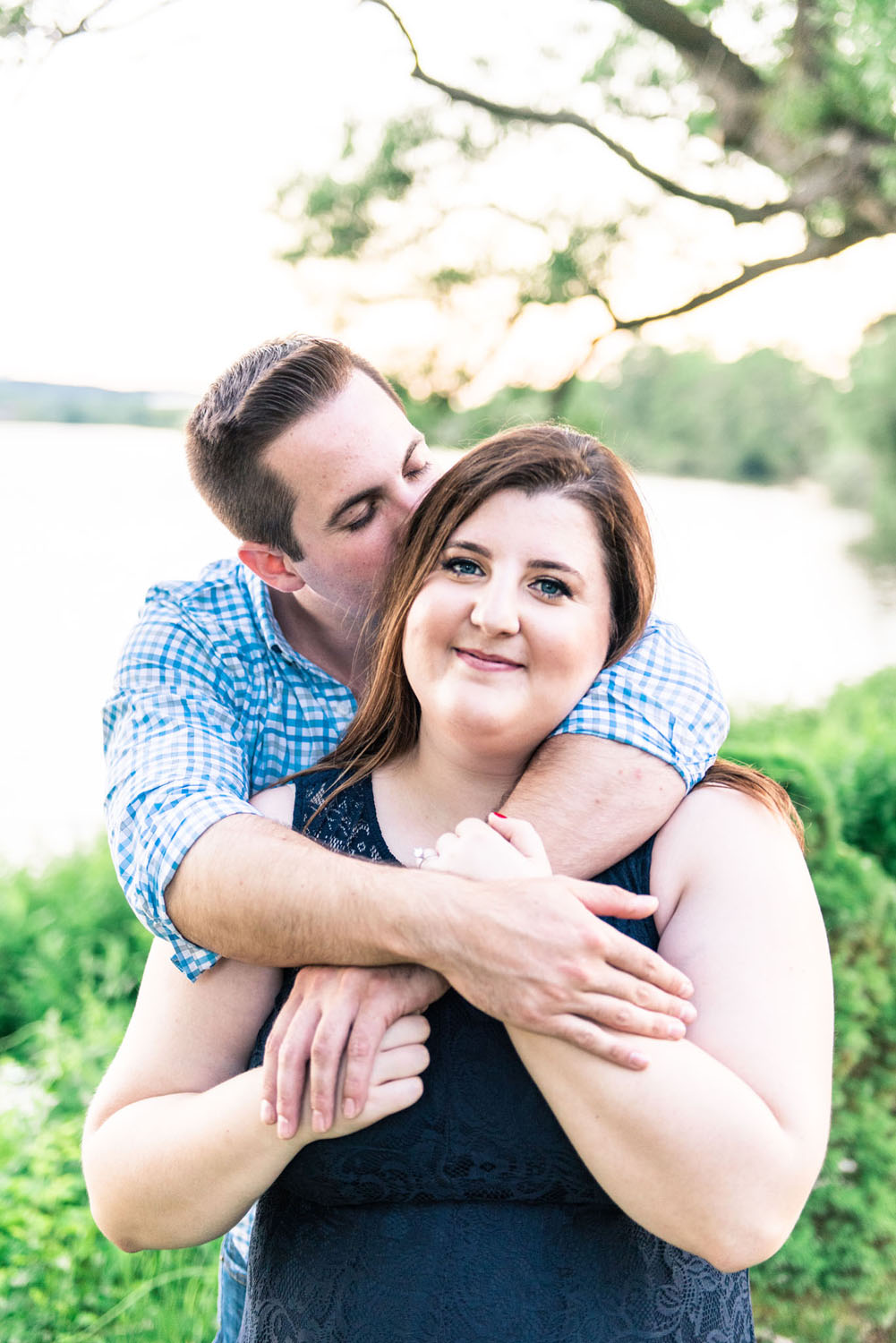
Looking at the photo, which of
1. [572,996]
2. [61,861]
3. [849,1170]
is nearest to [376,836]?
[572,996]

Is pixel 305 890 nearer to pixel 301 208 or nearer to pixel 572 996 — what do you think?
pixel 572 996

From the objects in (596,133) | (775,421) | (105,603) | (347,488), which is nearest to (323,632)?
(347,488)

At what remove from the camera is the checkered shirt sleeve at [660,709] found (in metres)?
1.70

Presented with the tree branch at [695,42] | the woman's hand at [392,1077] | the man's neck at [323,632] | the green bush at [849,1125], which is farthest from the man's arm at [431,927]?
the tree branch at [695,42]

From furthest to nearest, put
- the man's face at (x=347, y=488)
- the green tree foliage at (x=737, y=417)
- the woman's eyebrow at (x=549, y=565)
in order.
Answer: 1. the green tree foliage at (x=737, y=417)
2. the man's face at (x=347, y=488)
3. the woman's eyebrow at (x=549, y=565)

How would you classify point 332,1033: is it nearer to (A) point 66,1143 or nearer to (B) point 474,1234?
(B) point 474,1234

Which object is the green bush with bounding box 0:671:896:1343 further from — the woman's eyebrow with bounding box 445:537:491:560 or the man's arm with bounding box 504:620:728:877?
the woman's eyebrow with bounding box 445:537:491:560

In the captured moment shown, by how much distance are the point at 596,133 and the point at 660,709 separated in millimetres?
4417

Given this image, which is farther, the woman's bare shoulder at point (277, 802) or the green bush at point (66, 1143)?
the green bush at point (66, 1143)

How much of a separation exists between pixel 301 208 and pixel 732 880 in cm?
435

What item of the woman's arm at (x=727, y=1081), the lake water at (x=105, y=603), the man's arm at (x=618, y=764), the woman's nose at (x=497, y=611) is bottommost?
the lake water at (x=105, y=603)

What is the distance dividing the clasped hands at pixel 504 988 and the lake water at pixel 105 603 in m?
4.91

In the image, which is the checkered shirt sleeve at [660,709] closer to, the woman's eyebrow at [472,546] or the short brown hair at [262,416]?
the woman's eyebrow at [472,546]

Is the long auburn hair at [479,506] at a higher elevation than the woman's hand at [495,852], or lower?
higher
